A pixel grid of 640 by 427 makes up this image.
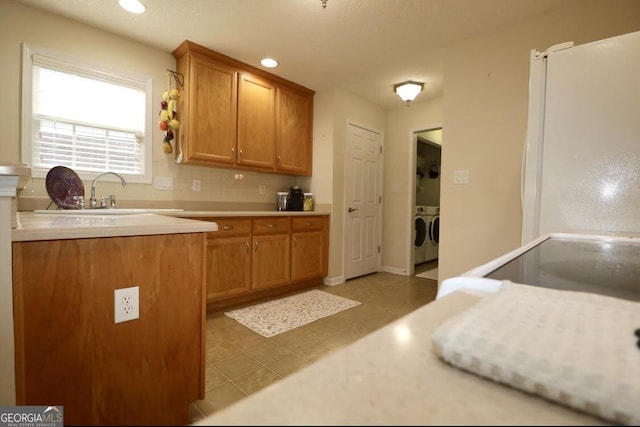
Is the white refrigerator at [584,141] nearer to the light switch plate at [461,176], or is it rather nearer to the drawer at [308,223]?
the light switch plate at [461,176]

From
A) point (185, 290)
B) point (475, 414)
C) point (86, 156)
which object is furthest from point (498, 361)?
point (86, 156)

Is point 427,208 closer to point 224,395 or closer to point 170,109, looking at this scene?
point 170,109

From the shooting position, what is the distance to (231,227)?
103 inches

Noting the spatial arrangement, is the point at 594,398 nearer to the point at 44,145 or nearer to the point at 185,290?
the point at 185,290

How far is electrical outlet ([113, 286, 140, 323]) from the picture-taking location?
91 centimetres

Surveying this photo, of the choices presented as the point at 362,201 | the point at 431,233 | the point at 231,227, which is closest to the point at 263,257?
the point at 231,227

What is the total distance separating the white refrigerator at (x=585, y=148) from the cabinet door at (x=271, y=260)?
6.74ft

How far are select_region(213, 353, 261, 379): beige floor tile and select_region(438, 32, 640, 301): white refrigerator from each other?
4.92 feet

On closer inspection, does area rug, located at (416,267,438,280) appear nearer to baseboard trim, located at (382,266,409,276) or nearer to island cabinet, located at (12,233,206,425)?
baseboard trim, located at (382,266,409,276)

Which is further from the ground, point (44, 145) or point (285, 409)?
point (44, 145)

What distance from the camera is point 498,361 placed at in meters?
0.25

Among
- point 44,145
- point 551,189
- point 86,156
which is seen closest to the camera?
point 551,189

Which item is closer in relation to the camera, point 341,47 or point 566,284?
point 566,284

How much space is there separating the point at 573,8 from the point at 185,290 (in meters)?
2.82
